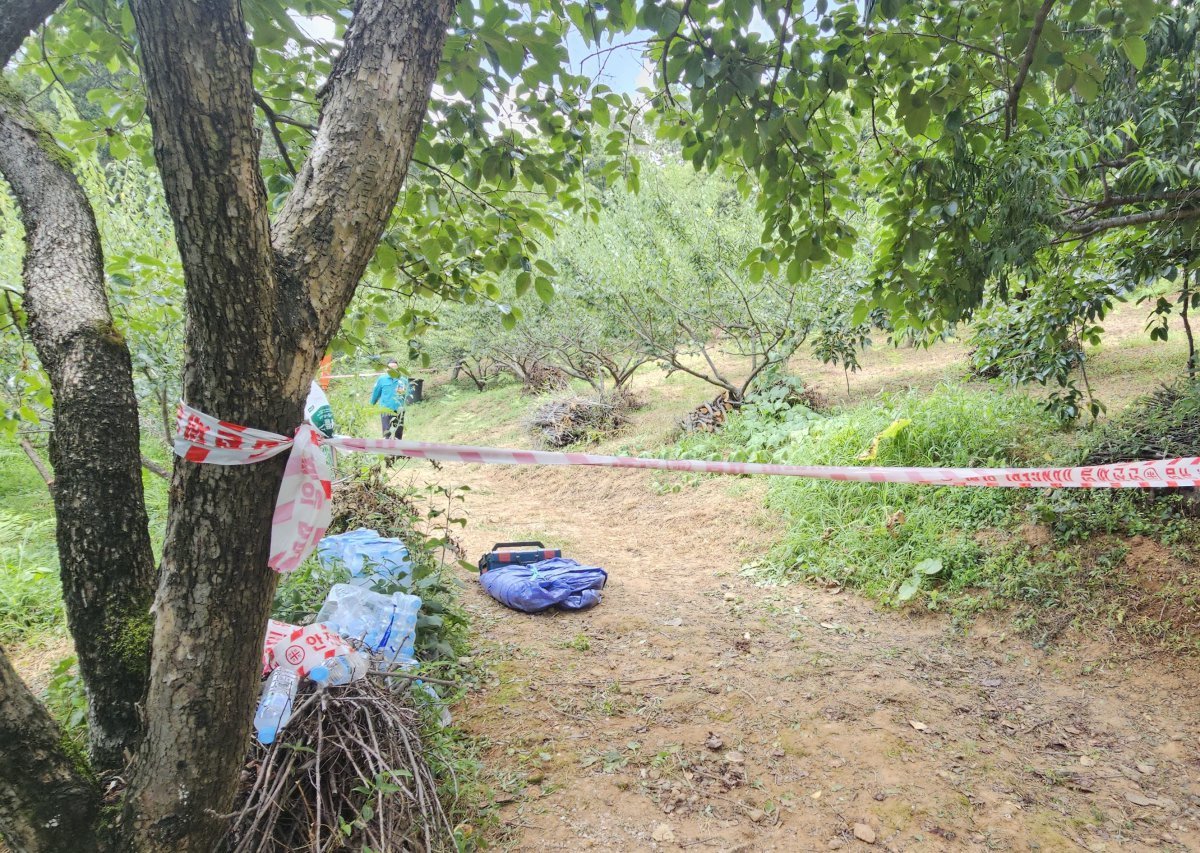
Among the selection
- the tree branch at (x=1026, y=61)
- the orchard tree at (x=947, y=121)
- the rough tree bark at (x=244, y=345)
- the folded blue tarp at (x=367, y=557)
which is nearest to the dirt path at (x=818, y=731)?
the folded blue tarp at (x=367, y=557)

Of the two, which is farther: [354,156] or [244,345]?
[354,156]

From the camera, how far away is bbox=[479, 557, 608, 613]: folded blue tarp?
4219 mm

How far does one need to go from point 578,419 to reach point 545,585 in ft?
23.2

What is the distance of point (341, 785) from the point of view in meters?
1.97

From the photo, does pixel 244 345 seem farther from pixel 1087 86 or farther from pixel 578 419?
pixel 578 419

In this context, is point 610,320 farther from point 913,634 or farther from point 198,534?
point 198,534

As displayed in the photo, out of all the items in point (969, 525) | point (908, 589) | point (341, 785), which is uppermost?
point (341, 785)

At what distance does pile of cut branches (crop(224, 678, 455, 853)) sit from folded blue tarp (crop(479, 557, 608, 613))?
2.01m

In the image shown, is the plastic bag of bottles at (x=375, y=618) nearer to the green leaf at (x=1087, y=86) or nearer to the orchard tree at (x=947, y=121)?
the orchard tree at (x=947, y=121)

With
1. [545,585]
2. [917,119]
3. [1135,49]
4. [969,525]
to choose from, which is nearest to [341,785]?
[545,585]

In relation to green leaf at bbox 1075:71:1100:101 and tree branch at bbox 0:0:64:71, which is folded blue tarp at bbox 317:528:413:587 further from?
green leaf at bbox 1075:71:1100:101

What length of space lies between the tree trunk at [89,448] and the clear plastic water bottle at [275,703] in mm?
355

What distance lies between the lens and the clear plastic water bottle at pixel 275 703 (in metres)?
1.93

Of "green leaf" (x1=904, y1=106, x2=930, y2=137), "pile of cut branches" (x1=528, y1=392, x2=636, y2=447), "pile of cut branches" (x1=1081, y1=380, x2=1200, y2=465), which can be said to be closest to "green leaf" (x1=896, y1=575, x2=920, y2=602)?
"pile of cut branches" (x1=1081, y1=380, x2=1200, y2=465)
